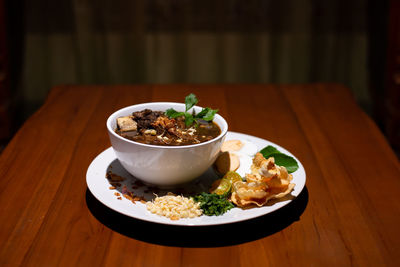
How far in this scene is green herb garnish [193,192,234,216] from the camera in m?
1.10

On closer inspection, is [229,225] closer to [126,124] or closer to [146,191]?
[146,191]

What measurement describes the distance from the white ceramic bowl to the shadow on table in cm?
12

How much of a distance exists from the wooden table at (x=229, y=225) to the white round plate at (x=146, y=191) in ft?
0.16

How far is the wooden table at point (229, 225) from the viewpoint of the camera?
3.36 feet

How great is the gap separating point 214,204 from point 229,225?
70mm

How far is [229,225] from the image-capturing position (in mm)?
1133

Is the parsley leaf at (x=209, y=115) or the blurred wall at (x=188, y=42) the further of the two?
the blurred wall at (x=188, y=42)

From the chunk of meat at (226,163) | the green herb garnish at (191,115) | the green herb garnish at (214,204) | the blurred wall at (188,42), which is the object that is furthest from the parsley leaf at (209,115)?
the blurred wall at (188,42)

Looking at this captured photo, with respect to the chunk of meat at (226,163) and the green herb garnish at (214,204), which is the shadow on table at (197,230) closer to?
the green herb garnish at (214,204)

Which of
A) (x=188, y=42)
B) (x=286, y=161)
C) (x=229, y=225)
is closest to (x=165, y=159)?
(x=229, y=225)

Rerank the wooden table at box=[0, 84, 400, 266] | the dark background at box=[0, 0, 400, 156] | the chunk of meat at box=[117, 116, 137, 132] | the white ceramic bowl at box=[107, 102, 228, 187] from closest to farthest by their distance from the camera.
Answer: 1. the wooden table at box=[0, 84, 400, 266]
2. the white ceramic bowl at box=[107, 102, 228, 187]
3. the chunk of meat at box=[117, 116, 137, 132]
4. the dark background at box=[0, 0, 400, 156]

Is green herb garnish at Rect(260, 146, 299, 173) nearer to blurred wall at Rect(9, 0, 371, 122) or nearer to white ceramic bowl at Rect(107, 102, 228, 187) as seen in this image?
white ceramic bowl at Rect(107, 102, 228, 187)

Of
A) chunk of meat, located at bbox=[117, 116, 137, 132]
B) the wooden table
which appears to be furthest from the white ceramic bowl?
the wooden table

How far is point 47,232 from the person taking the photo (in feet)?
3.59
